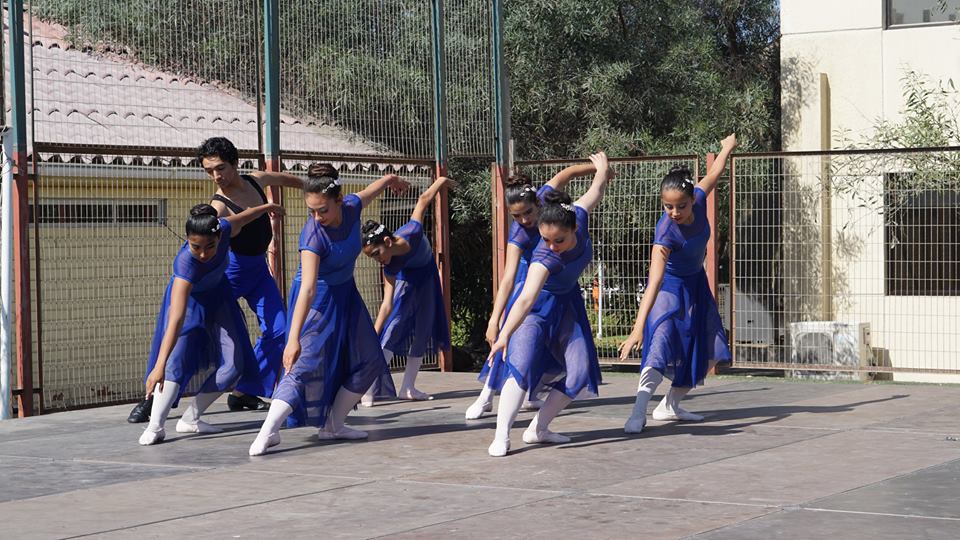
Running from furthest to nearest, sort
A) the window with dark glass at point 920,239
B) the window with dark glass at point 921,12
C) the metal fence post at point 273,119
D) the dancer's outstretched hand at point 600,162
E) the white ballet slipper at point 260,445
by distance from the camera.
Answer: the window with dark glass at point 921,12 → the window with dark glass at point 920,239 → the metal fence post at point 273,119 → the dancer's outstretched hand at point 600,162 → the white ballet slipper at point 260,445

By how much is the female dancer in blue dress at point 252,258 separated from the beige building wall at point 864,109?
7726 millimetres

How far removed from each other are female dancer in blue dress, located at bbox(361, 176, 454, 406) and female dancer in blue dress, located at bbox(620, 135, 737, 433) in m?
2.37

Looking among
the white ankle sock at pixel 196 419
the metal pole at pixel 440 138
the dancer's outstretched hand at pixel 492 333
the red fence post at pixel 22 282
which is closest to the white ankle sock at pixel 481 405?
the dancer's outstretched hand at pixel 492 333

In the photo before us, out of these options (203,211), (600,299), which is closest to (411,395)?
(203,211)

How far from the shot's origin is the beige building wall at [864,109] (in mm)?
15898

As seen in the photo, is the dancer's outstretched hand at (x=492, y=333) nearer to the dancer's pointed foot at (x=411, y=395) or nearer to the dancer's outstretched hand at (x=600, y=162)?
the dancer's outstretched hand at (x=600, y=162)

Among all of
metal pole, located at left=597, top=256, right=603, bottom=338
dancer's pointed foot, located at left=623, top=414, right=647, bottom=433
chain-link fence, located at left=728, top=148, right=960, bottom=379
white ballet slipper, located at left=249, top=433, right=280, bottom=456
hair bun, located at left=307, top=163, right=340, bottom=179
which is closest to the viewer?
white ballet slipper, located at left=249, top=433, right=280, bottom=456

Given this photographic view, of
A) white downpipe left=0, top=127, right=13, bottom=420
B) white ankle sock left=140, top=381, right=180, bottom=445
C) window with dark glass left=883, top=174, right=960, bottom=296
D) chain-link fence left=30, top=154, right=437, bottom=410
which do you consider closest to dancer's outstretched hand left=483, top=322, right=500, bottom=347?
white ankle sock left=140, top=381, right=180, bottom=445

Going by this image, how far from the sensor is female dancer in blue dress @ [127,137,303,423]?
9641 mm

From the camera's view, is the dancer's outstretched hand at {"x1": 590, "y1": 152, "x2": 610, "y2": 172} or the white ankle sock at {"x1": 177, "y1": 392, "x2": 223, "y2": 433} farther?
the white ankle sock at {"x1": 177, "y1": 392, "x2": 223, "y2": 433}

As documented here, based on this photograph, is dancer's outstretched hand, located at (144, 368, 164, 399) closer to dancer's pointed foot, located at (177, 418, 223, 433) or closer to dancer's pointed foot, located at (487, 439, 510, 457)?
dancer's pointed foot, located at (177, 418, 223, 433)

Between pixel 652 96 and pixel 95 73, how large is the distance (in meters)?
9.52

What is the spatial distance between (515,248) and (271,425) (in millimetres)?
1995

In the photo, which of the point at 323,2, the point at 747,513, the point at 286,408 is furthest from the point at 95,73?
the point at 747,513
